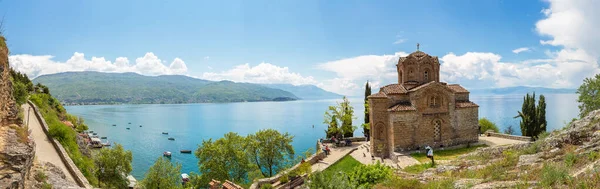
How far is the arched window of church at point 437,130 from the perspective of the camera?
24169 millimetres

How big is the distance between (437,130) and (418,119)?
2388mm

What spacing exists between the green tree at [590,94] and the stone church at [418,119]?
40.7ft

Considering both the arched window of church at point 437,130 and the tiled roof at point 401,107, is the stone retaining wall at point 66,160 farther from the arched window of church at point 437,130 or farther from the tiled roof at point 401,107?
the arched window of church at point 437,130

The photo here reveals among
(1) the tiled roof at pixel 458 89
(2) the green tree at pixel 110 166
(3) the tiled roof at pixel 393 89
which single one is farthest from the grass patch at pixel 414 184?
(2) the green tree at pixel 110 166

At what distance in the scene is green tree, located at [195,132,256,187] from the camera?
24859 mm

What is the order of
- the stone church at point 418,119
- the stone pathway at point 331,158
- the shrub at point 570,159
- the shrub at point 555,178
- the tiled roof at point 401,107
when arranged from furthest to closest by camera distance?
the stone church at point 418,119 → the tiled roof at point 401,107 → the stone pathway at point 331,158 → the shrub at point 570,159 → the shrub at point 555,178

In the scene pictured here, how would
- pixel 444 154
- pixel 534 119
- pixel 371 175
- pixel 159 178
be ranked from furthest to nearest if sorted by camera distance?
pixel 534 119 → pixel 159 178 → pixel 444 154 → pixel 371 175

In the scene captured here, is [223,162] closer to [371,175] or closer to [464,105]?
[371,175]

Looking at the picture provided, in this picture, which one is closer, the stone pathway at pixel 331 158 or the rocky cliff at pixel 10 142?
the rocky cliff at pixel 10 142

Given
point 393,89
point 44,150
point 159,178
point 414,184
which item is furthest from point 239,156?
point 414,184

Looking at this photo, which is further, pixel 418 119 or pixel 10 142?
pixel 418 119

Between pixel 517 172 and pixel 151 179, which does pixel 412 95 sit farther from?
pixel 151 179

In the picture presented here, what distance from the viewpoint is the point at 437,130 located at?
24.3 meters

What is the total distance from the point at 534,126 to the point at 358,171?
88.8 feet
